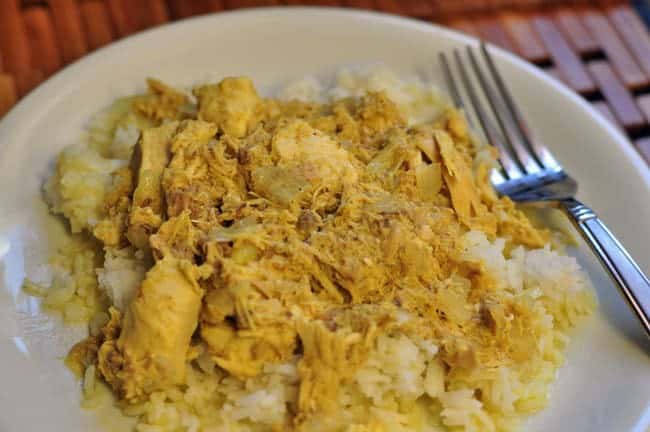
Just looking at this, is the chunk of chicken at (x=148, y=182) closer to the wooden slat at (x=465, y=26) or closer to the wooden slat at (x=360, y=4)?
the wooden slat at (x=360, y=4)

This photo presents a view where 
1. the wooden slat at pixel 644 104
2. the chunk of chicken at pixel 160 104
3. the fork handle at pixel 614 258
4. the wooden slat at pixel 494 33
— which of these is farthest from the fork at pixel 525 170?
the chunk of chicken at pixel 160 104

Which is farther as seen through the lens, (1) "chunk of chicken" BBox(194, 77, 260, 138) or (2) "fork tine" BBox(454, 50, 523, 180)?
(2) "fork tine" BBox(454, 50, 523, 180)

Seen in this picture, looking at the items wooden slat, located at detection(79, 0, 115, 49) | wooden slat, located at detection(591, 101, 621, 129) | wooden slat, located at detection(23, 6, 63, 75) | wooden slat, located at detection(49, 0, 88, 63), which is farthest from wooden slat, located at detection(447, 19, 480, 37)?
wooden slat, located at detection(23, 6, 63, 75)

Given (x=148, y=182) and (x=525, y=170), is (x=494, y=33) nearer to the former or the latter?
(x=525, y=170)

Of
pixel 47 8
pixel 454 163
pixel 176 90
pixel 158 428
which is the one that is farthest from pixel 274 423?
pixel 47 8

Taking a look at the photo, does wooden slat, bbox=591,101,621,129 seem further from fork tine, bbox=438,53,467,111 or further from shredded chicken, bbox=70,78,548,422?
shredded chicken, bbox=70,78,548,422

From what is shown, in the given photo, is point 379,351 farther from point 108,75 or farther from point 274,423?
point 108,75
